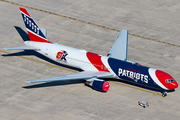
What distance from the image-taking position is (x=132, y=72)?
76.7m

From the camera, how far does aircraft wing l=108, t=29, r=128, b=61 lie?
83.7 metres

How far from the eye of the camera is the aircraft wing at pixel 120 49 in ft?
275

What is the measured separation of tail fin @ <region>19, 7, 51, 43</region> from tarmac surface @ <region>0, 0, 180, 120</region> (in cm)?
449

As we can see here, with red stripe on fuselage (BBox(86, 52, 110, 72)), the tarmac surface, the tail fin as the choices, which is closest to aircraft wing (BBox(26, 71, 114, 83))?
red stripe on fuselage (BBox(86, 52, 110, 72))

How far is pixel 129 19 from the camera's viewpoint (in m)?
104

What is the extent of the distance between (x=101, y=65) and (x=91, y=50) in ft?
37.4

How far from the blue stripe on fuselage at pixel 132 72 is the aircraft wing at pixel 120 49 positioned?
4.57 m

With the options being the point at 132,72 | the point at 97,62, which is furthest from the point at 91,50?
the point at 132,72

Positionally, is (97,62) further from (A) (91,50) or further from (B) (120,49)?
(A) (91,50)

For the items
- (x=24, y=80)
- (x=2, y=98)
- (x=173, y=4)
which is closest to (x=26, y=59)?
(x=24, y=80)

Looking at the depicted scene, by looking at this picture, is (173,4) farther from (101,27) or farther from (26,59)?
(26,59)

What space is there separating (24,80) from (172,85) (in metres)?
29.1

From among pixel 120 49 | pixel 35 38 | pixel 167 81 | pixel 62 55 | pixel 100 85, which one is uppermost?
pixel 120 49

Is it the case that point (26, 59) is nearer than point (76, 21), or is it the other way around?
Answer: point (26, 59)
